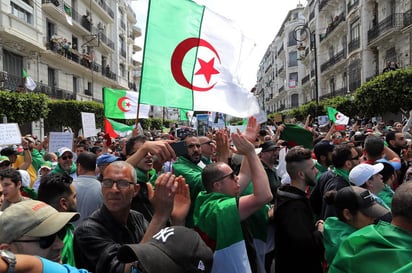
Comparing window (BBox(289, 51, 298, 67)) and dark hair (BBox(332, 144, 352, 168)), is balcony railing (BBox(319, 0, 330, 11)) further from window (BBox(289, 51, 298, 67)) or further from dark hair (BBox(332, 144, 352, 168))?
dark hair (BBox(332, 144, 352, 168))

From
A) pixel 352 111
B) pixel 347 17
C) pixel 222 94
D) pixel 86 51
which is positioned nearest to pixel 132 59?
pixel 86 51

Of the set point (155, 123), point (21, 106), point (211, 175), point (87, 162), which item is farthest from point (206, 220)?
point (155, 123)

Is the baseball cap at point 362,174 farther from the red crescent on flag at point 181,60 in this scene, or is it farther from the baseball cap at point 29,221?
the baseball cap at point 29,221

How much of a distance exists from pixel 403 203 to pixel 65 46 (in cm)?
3007

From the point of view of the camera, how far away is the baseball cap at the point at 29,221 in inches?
66.5

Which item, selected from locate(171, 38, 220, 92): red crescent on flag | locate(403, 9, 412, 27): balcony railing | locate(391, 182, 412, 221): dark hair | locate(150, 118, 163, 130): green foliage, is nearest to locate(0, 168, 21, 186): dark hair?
locate(171, 38, 220, 92): red crescent on flag

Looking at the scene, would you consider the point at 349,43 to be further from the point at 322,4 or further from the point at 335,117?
the point at 335,117

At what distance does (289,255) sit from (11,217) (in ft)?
6.86

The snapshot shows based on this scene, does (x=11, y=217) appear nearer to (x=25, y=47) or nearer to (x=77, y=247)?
(x=77, y=247)

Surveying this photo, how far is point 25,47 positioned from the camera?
23.9 metres

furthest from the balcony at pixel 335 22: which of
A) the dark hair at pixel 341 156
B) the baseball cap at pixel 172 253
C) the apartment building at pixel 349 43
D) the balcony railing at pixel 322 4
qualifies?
the baseball cap at pixel 172 253

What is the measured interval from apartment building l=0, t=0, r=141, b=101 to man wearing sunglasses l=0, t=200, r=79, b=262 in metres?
20.8

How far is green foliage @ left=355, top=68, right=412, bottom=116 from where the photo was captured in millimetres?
17391

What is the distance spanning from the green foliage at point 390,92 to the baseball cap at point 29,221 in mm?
18125
